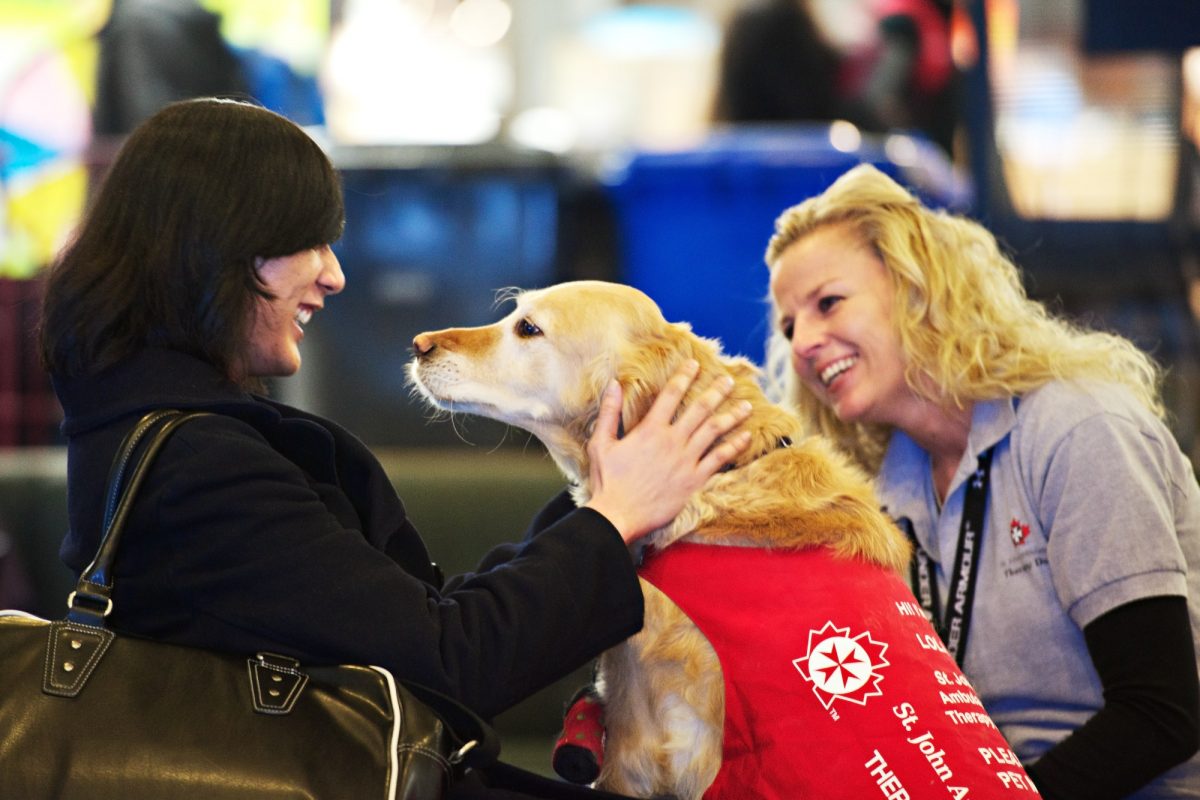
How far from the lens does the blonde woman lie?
156 cm

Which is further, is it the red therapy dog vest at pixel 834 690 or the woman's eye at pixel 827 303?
the woman's eye at pixel 827 303

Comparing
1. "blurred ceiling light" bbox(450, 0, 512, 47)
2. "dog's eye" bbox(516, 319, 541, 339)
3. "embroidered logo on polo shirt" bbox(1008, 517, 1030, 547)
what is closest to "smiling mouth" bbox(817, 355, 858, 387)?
"embroidered logo on polo shirt" bbox(1008, 517, 1030, 547)

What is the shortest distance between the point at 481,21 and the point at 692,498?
488cm

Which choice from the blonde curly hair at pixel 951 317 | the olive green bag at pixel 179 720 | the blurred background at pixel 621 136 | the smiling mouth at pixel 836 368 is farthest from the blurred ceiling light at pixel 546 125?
the olive green bag at pixel 179 720

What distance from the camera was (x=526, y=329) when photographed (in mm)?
1860

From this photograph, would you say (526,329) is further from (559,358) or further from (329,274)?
(329,274)

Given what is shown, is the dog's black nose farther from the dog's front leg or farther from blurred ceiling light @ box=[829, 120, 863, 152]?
blurred ceiling light @ box=[829, 120, 863, 152]

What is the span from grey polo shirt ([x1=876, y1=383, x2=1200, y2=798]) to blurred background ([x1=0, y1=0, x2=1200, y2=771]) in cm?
95

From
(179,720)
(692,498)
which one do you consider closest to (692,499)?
(692,498)

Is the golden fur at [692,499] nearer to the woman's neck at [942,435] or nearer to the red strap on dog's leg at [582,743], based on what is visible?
the red strap on dog's leg at [582,743]

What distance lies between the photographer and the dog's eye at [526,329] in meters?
1.85

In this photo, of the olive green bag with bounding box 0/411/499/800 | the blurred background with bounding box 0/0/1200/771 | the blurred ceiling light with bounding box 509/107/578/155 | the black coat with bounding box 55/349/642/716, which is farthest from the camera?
the blurred ceiling light with bounding box 509/107/578/155

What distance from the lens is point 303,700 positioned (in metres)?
1.20

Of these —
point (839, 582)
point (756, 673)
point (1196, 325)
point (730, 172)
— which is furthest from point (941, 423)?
point (1196, 325)
